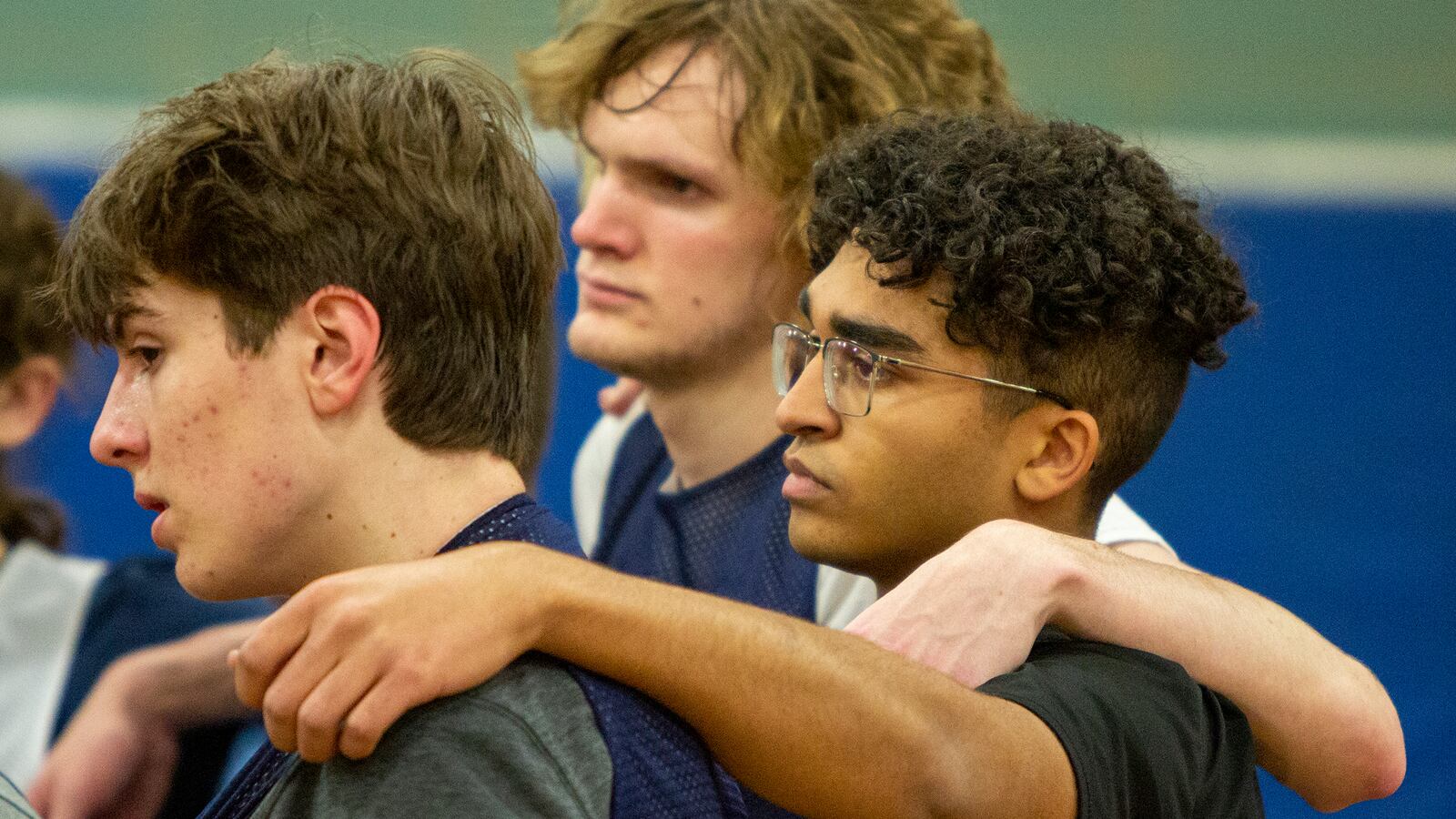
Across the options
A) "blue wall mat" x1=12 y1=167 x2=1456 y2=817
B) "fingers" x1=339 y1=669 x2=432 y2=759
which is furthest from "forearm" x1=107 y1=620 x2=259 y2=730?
"blue wall mat" x1=12 y1=167 x2=1456 y2=817

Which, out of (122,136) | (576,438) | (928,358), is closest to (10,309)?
(122,136)

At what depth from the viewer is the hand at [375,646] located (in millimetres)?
1126

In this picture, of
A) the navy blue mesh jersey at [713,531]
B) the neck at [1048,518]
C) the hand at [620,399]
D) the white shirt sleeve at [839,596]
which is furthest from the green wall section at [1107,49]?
the neck at [1048,518]

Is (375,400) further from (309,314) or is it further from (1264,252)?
(1264,252)

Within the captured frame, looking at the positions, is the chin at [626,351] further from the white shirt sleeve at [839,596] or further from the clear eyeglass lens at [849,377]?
the clear eyeglass lens at [849,377]

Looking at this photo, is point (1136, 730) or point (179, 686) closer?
point (1136, 730)

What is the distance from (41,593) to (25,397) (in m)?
0.34

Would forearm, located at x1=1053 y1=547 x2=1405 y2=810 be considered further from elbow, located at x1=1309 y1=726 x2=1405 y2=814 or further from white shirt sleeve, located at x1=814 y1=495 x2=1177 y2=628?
white shirt sleeve, located at x1=814 y1=495 x2=1177 y2=628

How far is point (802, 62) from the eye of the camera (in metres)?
2.50

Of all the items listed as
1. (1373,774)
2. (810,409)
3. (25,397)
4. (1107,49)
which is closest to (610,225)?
(810,409)

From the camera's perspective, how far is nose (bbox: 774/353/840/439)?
176 centimetres

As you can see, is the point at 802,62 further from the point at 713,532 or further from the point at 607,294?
the point at 713,532

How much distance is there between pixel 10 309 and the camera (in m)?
2.65

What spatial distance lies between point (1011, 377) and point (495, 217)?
0.62m
